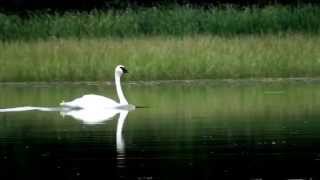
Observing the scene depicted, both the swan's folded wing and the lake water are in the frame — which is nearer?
the lake water

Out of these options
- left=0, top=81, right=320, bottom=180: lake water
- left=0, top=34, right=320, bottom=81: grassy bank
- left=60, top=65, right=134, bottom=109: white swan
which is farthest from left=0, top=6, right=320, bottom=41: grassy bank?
left=60, top=65, right=134, bottom=109: white swan

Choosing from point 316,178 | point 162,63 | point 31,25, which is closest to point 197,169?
point 316,178

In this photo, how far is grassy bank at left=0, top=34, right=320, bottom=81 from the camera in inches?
1055

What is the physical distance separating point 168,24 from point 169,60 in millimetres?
4968

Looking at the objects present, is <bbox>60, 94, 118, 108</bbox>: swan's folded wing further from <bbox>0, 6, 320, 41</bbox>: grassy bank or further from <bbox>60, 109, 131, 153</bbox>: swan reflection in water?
<bbox>0, 6, 320, 41</bbox>: grassy bank

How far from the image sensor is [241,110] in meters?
19.6

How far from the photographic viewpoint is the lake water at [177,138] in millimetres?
12633

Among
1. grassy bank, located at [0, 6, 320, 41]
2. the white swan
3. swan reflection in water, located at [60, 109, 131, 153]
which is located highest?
grassy bank, located at [0, 6, 320, 41]

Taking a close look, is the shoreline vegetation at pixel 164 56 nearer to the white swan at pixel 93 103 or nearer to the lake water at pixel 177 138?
the lake water at pixel 177 138

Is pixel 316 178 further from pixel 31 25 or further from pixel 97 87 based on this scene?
pixel 31 25

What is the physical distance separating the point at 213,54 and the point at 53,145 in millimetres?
12081

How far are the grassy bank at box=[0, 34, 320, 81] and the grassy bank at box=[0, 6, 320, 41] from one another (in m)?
2.93

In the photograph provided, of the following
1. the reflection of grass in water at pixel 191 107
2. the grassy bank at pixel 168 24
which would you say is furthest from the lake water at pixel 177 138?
the grassy bank at pixel 168 24

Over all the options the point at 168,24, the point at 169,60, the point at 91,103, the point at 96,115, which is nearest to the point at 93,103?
the point at 91,103
